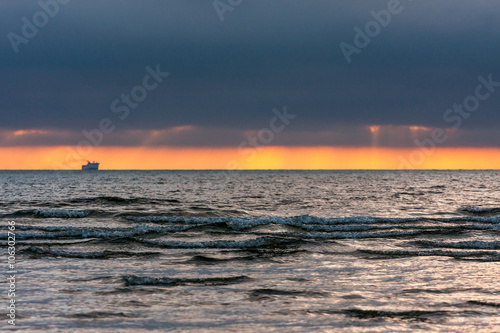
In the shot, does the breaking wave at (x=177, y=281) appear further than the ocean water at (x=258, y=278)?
Yes

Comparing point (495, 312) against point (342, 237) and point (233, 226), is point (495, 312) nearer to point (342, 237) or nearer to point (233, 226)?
point (342, 237)

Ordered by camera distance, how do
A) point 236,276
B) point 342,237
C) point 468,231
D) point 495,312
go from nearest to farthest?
1. point 495,312
2. point 236,276
3. point 342,237
4. point 468,231

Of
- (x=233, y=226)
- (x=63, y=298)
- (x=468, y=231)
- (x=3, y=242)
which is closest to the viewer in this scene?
(x=63, y=298)

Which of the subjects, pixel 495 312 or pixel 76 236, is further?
pixel 76 236

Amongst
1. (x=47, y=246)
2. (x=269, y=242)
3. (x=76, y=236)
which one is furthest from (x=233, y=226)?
(x=47, y=246)

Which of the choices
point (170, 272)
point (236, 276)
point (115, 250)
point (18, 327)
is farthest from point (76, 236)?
point (18, 327)

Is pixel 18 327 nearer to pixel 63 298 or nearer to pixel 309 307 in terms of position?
pixel 63 298

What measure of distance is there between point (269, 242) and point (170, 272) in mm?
7516

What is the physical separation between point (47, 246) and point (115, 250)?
3134 millimetres

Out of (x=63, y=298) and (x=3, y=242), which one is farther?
(x=3, y=242)

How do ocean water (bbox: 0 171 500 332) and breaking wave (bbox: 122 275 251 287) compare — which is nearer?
ocean water (bbox: 0 171 500 332)

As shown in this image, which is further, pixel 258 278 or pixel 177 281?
pixel 258 278

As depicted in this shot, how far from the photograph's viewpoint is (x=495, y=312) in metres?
11.8

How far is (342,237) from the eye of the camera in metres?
25.4
